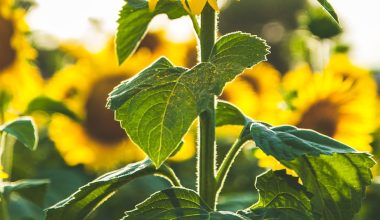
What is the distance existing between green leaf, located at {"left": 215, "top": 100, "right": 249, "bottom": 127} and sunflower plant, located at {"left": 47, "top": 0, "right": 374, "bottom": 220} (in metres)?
0.05

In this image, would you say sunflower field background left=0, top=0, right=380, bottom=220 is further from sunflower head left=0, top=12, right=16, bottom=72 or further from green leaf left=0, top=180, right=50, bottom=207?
green leaf left=0, top=180, right=50, bottom=207

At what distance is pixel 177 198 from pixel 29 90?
146cm

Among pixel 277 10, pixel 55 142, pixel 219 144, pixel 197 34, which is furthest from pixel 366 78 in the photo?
pixel 277 10

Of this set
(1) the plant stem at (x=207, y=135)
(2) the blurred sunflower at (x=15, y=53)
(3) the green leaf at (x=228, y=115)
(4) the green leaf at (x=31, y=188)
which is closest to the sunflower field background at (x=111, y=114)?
(2) the blurred sunflower at (x=15, y=53)

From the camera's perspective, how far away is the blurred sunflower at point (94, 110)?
250cm

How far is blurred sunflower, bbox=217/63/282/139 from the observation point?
2.86m

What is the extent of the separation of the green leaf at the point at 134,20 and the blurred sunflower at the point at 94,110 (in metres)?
1.40

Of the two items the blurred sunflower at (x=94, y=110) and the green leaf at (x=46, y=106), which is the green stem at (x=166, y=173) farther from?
the blurred sunflower at (x=94, y=110)

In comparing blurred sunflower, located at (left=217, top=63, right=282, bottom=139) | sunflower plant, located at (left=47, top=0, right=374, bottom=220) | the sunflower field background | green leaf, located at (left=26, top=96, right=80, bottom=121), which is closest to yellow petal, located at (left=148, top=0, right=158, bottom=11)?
sunflower plant, located at (left=47, top=0, right=374, bottom=220)

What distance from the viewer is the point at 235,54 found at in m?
0.90

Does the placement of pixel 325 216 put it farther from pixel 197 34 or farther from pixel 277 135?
pixel 197 34

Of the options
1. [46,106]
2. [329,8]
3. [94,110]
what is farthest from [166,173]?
[94,110]

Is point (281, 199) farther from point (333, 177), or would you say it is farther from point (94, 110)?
point (94, 110)

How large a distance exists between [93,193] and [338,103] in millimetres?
1449
